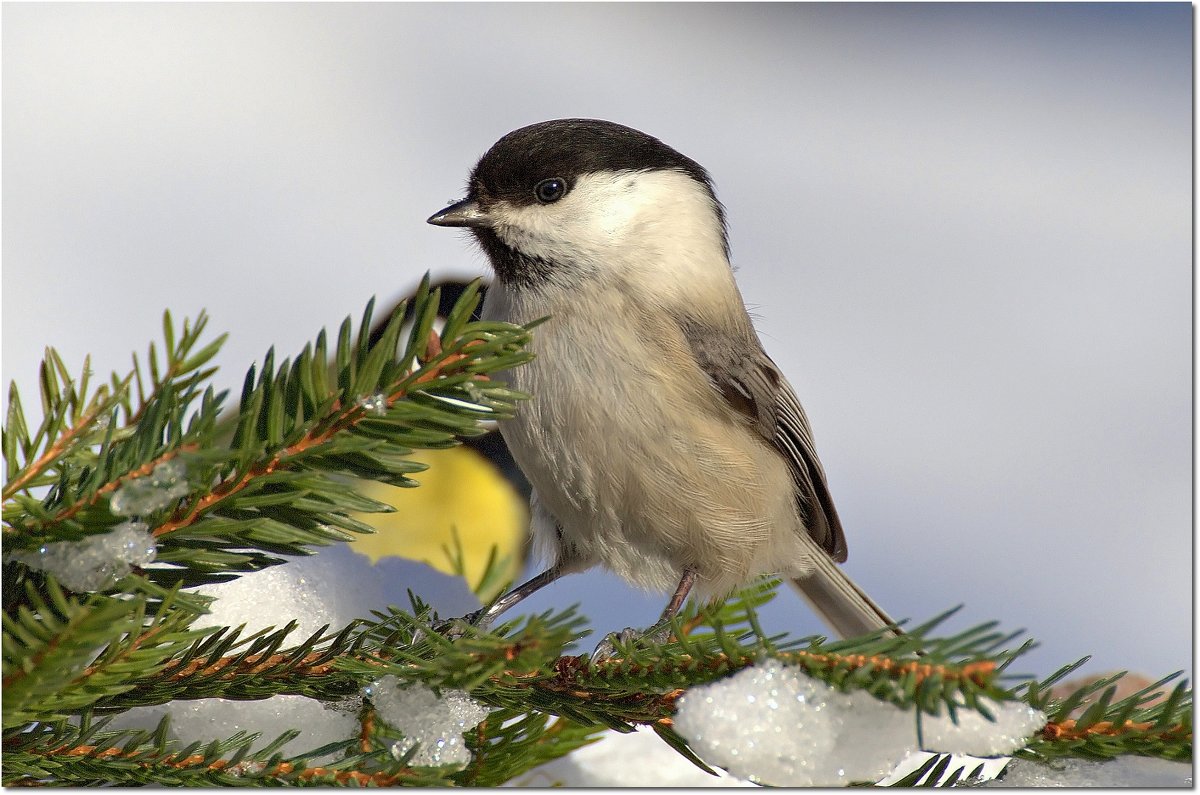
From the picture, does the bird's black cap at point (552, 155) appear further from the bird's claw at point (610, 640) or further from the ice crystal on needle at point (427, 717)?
the ice crystal on needle at point (427, 717)

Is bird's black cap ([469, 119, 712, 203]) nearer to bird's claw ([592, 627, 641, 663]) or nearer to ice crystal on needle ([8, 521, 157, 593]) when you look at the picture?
bird's claw ([592, 627, 641, 663])

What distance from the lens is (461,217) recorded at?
123cm

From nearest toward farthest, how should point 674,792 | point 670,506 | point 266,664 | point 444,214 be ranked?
point 266,664 < point 674,792 < point 670,506 < point 444,214

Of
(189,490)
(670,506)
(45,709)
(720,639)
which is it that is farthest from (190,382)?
(670,506)

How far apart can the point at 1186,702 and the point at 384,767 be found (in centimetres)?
50

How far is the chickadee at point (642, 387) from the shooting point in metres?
1.05

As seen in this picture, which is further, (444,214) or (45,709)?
(444,214)

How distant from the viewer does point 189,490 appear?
609mm

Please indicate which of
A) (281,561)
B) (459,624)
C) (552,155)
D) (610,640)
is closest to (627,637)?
(610,640)

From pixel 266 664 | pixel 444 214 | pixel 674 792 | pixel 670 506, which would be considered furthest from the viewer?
pixel 444 214

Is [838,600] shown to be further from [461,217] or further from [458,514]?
[461,217]

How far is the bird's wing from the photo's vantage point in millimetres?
1179

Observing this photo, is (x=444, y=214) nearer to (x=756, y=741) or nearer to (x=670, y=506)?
(x=670, y=506)

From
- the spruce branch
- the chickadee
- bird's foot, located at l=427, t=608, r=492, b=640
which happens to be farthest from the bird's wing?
the spruce branch
